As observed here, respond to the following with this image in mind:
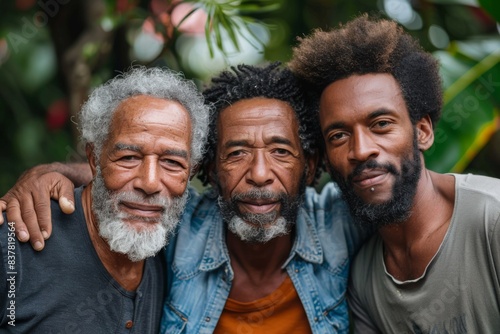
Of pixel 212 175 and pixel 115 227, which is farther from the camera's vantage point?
pixel 212 175

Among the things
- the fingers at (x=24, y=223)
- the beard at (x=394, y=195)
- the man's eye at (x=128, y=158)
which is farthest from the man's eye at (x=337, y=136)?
the fingers at (x=24, y=223)

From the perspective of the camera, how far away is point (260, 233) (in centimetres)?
288

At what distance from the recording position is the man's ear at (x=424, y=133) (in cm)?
277

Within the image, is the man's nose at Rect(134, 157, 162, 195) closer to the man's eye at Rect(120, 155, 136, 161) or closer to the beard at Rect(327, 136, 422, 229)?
the man's eye at Rect(120, 155, 136, 161)

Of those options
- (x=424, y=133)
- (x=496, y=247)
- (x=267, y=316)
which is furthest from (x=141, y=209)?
(x=496, y=247)

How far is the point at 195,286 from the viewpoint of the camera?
9.72ft

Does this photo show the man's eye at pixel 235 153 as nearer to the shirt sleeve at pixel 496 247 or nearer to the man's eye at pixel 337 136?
the man's eye at pixel 337 136

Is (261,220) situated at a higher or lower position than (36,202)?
lower

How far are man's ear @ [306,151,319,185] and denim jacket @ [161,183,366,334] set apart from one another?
0.53ft

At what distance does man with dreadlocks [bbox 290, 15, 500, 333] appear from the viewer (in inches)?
98.3

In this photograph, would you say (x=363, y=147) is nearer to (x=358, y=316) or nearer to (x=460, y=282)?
(x=460, y=282)

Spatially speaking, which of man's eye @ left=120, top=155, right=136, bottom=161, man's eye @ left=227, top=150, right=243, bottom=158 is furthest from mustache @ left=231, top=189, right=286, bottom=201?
man's eye @ left=120, top=155, right=136, bottom=161

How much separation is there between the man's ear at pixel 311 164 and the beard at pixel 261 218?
0.18 m

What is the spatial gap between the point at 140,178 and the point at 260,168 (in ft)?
1.81
